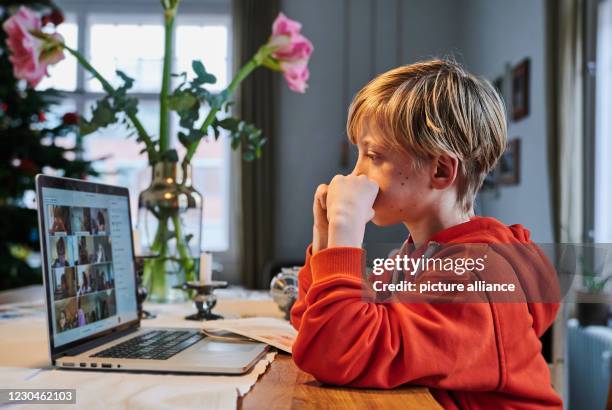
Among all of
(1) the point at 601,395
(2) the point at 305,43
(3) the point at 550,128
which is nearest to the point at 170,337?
(2) the point at 305,43

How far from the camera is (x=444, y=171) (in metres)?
0.88

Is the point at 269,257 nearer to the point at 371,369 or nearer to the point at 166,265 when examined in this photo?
the point at 166,265

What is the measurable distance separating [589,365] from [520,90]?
65.2 inches

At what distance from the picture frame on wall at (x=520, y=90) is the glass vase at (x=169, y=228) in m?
2.67

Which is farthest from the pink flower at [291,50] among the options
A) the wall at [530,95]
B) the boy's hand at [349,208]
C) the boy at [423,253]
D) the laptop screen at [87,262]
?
the wall at [530,95]

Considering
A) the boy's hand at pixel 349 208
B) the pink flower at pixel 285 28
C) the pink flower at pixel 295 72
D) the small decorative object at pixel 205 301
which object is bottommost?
the small decorative object at pixel 205 301

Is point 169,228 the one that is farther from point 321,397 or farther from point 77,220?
point 321,397

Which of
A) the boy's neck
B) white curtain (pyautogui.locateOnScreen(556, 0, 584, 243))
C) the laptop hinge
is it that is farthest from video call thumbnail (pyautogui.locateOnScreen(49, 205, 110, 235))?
white curtain (pyautogui.locateOnScreen(556, 0, 584, 243))

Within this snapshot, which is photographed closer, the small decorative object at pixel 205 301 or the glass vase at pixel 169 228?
the small decorative object at pixel 205 301

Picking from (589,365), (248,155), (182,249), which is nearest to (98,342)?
(182,249)

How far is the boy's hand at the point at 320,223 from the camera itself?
35.1 inches

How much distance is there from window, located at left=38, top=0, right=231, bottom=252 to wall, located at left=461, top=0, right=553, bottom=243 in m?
2.02

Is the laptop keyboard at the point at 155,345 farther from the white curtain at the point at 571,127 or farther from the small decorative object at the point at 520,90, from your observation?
the small decorative object at the point at 520,90

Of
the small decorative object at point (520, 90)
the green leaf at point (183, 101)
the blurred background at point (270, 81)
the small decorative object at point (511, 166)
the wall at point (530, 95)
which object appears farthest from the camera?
the blurred background at point (270, 81)
